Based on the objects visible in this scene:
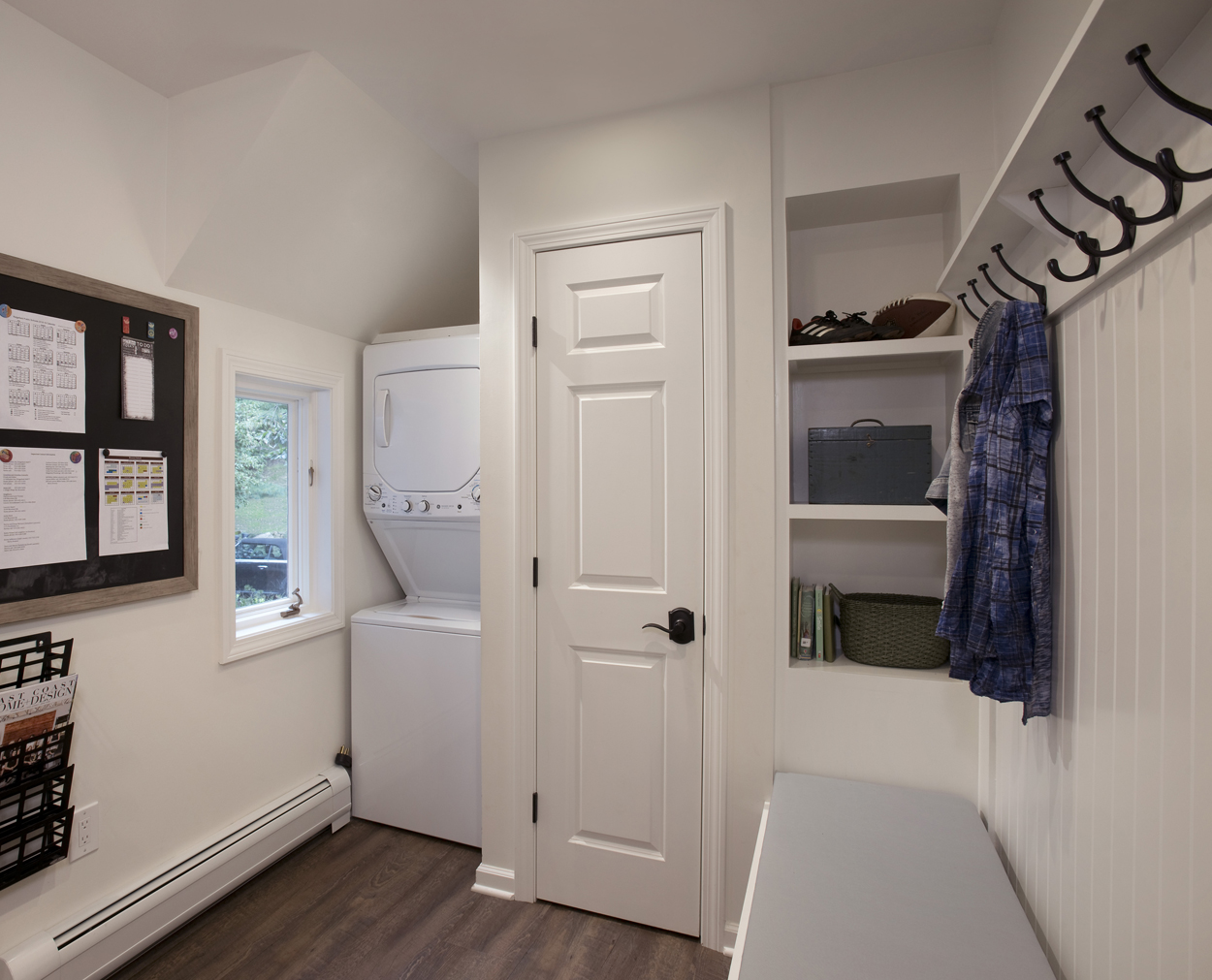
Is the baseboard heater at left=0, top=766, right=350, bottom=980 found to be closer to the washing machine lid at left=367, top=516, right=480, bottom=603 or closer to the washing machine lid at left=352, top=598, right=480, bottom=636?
the washing machine lid at left=352, top=598, right=480, bottom=636

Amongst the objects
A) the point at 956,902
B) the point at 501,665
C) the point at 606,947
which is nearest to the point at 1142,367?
the point at 956,902

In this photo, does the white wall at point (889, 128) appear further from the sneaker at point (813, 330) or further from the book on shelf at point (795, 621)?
the book on shelf at point (795, 621)

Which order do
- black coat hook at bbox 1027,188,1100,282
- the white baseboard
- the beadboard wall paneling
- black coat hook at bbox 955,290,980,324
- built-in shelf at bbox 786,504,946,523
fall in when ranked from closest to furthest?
the beadboard wall paneling
black coat hook at bbox 1027,188,1100,282
black coat hook at bbox 955,290,980,324
built-in shelf at bbox 786,504,946,523
the white baseboard

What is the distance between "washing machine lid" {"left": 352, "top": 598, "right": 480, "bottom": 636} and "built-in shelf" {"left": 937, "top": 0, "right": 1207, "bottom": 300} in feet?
6.59

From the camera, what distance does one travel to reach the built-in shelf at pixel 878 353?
1.65 m

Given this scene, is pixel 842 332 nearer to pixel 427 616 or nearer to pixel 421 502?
pixel 421 502

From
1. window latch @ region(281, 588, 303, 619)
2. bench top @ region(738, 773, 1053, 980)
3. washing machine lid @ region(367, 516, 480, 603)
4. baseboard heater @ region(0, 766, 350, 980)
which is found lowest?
baseboard heater @ region(0, 766, 350, 980)

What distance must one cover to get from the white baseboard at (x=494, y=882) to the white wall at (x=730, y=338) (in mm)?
32

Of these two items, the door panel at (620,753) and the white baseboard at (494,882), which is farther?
the white baseboard at (494,882)

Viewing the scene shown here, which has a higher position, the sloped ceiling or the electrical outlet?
the sloped ceiling

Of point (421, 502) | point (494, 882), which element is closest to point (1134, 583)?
point (494, 882)

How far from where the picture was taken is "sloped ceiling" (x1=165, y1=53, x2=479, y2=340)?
1.78 meters

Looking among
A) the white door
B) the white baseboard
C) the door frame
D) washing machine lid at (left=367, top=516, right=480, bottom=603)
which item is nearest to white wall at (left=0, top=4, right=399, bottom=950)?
washing machine lid at (left=367, top=516, right=480, bottom=603)

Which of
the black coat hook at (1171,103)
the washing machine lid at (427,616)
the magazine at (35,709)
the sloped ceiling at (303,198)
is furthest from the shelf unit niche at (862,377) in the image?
the magazine at (35,709)
